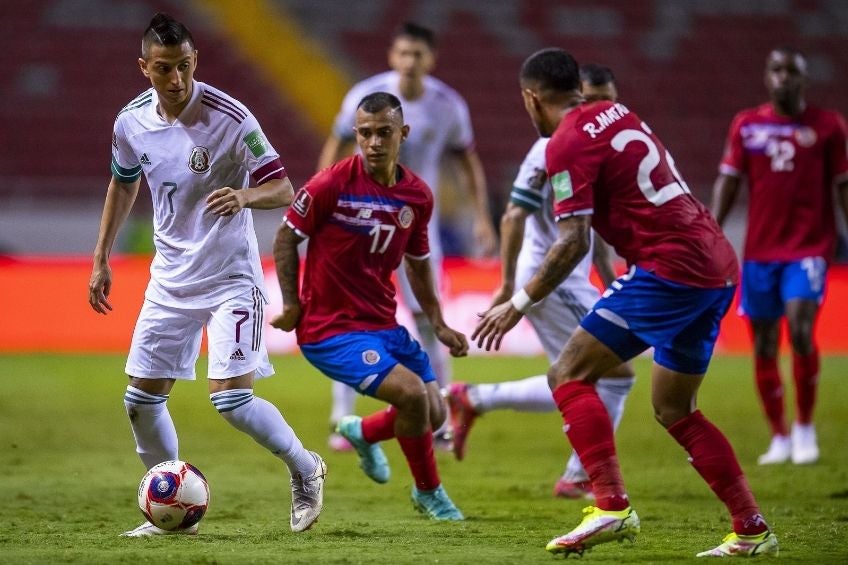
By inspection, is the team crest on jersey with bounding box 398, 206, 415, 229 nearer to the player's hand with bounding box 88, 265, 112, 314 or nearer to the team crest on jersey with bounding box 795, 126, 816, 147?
the player's hand with bounding box 88, 265, 112, 314

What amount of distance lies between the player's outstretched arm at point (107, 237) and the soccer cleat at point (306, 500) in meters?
1.22

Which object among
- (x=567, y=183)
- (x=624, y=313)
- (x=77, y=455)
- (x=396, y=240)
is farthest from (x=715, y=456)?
(x=77, y=455)

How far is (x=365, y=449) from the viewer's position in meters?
6.90

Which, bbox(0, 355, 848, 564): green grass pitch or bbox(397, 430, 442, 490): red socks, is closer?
bbox(0, 355, 848, 564): green grass pitch

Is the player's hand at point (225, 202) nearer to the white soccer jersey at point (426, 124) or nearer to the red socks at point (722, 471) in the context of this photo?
the red socks at point (722, 471)

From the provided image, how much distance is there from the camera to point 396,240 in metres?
6.40

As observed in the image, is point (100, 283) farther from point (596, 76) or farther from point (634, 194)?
point (596, 76)

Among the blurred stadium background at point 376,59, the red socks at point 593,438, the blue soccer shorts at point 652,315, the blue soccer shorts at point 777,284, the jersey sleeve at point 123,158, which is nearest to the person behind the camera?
the red socks at point 593,438

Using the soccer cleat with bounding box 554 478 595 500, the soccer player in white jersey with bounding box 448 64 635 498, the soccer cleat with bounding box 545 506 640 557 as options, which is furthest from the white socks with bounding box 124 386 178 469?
the soccer cleat with bounding box 554 478 595 500

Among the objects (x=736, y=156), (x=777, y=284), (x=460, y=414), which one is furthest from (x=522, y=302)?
(x=736, y=156)

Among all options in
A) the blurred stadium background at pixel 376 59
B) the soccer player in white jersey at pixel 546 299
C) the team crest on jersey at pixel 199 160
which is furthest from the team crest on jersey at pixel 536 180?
the blurred stadium background at pixel 376 59

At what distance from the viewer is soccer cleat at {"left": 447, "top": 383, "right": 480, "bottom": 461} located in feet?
25.7

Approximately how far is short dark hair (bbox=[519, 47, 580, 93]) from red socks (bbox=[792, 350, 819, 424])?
426 centimetres

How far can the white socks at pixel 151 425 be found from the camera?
19.4 feet
